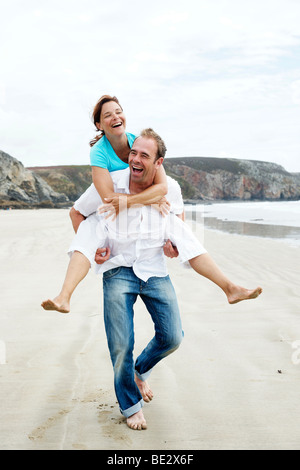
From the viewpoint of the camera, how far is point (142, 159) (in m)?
3.11

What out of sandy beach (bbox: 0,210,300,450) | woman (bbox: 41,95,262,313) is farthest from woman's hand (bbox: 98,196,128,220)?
sandy beach (bbox: 0,210,300,450)

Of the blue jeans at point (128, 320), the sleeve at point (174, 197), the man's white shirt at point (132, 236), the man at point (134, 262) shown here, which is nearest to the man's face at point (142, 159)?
the man at point (134, 262)

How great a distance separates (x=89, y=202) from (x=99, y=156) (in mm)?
319

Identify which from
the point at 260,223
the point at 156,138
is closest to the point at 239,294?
the point at 156,138

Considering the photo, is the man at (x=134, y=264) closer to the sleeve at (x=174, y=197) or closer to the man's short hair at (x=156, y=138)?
the man's short hair at (x=156, y=138)

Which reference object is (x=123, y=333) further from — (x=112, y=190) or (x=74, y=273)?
(x=112, y=190)

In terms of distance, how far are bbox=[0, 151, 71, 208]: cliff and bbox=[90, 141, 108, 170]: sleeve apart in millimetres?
40493

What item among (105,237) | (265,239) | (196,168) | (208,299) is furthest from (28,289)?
(196,168)

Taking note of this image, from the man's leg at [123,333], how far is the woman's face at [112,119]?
0.95 m

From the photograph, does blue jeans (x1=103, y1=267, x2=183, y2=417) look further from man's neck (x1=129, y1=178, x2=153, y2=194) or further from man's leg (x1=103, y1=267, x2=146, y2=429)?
man's neck (x1=129, y1=178, x2=153, y2=194)

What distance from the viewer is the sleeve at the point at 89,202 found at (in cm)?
329
